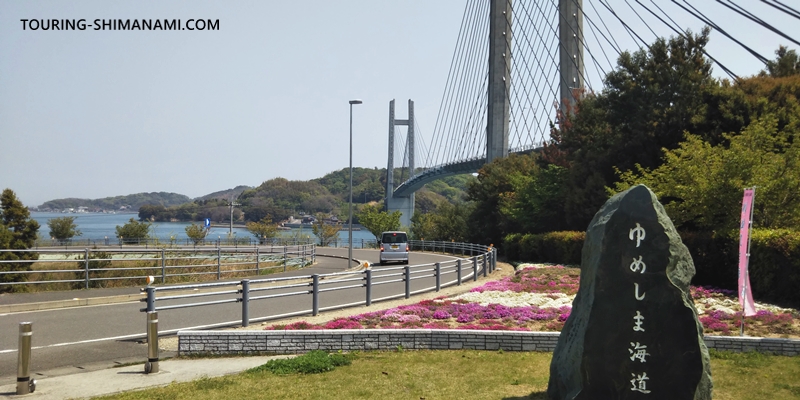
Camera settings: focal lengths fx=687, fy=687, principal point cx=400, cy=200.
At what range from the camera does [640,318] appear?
6426mm

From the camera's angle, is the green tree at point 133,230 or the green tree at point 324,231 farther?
the green tree at point 324,231

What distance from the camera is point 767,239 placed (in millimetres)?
15680

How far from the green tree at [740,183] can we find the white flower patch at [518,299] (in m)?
6.18


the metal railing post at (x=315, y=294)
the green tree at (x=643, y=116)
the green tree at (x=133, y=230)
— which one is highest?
the green tree at (x=643, y=116)

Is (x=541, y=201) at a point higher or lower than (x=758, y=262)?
higher

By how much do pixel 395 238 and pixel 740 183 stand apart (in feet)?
68.7

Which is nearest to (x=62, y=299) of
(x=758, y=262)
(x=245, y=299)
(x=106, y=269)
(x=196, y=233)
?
(x=106, y=269)

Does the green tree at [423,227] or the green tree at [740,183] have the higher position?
the green tree at [740,183]

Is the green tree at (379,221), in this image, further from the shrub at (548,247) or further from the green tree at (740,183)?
the green tree at (740,183)

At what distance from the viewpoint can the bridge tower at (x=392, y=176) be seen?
87.4 meters

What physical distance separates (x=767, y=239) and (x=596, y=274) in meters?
11.2

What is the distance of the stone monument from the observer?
6.43 metres

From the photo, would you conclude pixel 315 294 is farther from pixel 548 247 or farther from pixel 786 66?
pixel 786 66

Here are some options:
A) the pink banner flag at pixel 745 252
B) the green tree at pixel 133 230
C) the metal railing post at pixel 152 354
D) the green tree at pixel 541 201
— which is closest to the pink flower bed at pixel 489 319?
the pink banner flag at pixel 745 252
